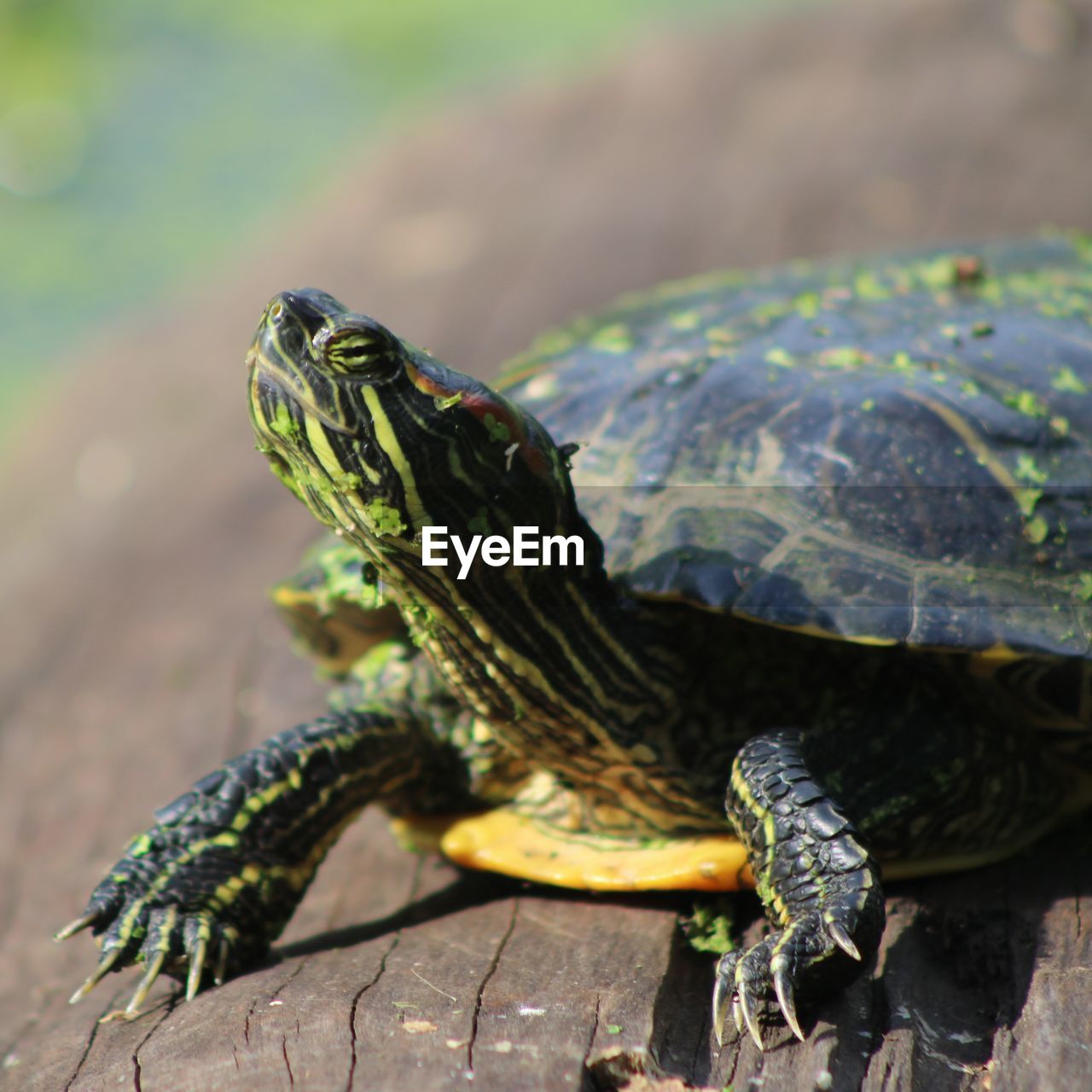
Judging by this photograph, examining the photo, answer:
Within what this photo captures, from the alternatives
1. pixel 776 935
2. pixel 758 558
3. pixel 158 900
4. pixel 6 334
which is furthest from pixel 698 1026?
pixel 6 334

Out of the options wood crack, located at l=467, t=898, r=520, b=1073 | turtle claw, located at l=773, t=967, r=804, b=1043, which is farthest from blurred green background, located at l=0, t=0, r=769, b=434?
turtle claw, located at l=773, t=967, r=804, b=1043

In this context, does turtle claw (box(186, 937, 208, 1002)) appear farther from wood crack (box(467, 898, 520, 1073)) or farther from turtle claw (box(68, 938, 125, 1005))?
wood crack (box(467, 898, 520, 1073))

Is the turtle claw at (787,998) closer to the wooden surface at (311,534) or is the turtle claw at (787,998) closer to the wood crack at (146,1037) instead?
the wooden surface at (311,534)

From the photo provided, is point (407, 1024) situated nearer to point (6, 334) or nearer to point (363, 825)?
point (363, 825)

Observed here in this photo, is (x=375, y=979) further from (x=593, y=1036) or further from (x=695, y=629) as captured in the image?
(x=695, y=629)

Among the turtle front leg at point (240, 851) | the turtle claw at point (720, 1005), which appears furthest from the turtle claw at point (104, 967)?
the turtle claw at point (720, 1005)

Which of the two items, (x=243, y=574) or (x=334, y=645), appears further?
(x=243, y=574)
